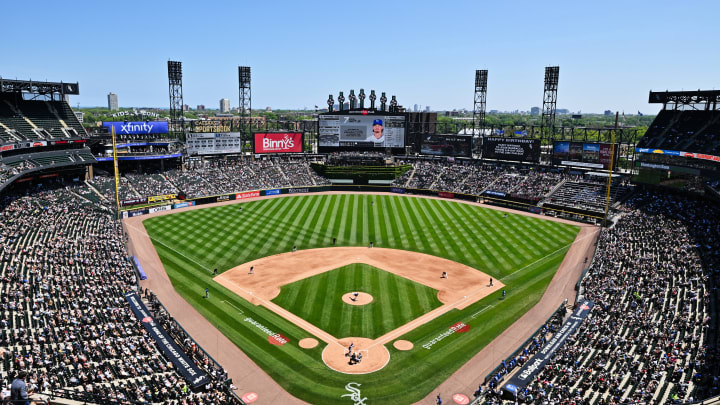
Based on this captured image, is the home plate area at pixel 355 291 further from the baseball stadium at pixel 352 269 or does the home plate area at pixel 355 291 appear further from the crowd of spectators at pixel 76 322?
the crowd of spectators at pixel 76 322

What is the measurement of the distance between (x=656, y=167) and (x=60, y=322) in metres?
63.1

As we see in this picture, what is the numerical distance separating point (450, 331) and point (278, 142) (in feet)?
198

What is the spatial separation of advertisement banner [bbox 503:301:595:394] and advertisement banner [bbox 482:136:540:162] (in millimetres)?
46468

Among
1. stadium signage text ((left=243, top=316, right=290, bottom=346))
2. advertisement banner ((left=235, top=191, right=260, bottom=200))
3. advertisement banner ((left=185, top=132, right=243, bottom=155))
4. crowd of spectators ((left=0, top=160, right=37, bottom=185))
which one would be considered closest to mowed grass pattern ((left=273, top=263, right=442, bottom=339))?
stadium signage text ((left=243, top=316, right=290, bottom=346))

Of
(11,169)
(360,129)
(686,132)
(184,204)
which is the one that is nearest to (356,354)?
(11,169)

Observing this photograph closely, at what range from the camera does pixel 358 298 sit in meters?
34.6

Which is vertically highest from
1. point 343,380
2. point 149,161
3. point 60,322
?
point 149,161

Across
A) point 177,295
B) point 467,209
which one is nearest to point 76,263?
point 177,295

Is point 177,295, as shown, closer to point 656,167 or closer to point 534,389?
point 534,389

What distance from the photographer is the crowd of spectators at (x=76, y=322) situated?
68.8ft

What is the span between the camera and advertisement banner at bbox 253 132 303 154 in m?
81.6

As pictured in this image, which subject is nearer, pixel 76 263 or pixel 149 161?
pixel 76 263

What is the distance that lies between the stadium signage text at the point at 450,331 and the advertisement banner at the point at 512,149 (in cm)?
5083

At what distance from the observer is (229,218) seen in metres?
58.6
